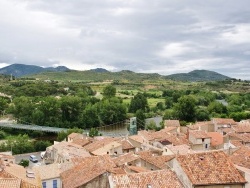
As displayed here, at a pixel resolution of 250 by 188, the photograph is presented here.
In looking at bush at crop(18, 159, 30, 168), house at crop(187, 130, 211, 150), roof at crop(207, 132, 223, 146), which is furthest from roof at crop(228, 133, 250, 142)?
bush at crop(18, 159, 30, 168)

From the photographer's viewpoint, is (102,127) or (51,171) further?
(102,127)

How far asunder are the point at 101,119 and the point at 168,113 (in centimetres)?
2110

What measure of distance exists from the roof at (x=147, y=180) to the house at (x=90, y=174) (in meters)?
3.88

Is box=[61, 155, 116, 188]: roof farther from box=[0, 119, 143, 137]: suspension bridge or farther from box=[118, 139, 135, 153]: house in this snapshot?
box=[0, 119, 143, 137]: suspension bridge

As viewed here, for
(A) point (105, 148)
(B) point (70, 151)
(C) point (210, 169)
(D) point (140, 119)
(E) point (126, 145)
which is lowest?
(D) point (140, 119)

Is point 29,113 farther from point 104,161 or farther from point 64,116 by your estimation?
point 104,161

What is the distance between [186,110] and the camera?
114688 millimetres


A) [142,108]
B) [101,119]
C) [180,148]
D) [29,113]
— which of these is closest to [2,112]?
[29,113]

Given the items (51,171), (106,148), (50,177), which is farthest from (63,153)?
(50,177)

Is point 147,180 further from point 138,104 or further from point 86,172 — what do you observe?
point 138,104

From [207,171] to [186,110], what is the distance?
300 feet

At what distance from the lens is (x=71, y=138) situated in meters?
70.5

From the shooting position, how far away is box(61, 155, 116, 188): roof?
28.4m

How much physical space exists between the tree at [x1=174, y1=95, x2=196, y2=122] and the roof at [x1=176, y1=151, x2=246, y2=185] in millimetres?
88278
